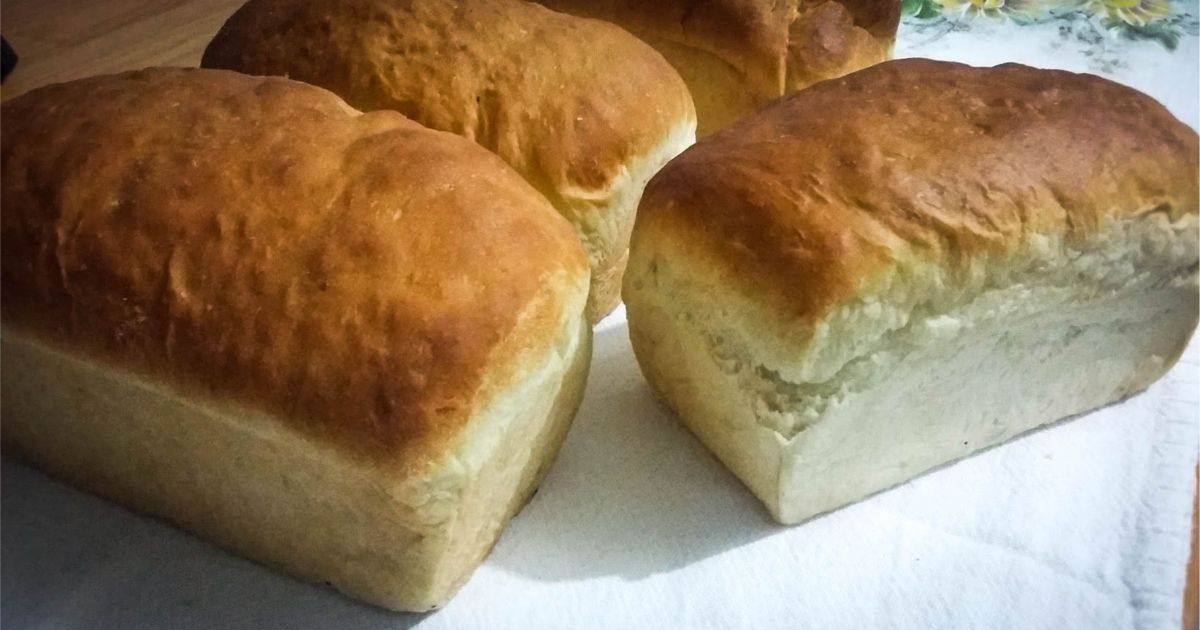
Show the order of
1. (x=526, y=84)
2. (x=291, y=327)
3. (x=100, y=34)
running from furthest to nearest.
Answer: (x=100, y=34) < (x=526, y=84) < (x=291, y=327)

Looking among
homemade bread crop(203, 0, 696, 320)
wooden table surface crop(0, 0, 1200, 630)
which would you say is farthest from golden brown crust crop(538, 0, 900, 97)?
wooden table surface crop(0, 0, 1200, 630)

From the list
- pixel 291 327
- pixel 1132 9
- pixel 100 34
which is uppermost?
pixel 291 327

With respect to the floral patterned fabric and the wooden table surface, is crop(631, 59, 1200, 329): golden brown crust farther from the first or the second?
the wooden table surface

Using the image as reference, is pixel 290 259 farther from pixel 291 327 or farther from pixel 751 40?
pixel 751 40

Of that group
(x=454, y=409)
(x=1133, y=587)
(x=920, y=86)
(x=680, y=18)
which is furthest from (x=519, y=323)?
(x=680, y=18)

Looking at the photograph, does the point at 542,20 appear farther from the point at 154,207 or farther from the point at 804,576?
the point at 804,576

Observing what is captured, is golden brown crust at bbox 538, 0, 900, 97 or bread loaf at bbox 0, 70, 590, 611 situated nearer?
bread loaf at bbox 0, 70, 590, 611

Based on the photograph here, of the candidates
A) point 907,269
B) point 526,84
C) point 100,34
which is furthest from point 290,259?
point 100,34
